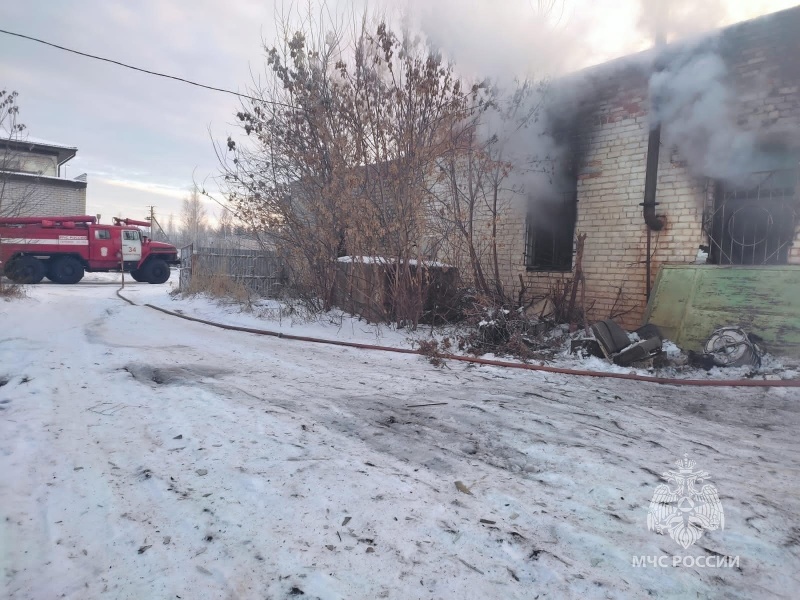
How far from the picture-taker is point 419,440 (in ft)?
8.79

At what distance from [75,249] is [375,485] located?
18.8m

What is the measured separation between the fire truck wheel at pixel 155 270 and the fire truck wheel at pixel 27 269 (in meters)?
3.43

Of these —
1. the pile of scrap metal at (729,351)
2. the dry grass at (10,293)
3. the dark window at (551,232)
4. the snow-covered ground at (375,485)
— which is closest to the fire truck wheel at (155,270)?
the dry grass at (10,293)

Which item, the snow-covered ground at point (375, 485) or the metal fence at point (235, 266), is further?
the metal fence at point (235, 266)

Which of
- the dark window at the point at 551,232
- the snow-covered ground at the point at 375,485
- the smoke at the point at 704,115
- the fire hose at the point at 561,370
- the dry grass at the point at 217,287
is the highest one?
the smoke at the point at 704,115

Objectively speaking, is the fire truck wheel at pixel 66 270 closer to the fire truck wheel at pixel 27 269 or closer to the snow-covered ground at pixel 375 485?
the fire truck wheel at pixel 27 269

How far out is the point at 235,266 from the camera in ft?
41.8

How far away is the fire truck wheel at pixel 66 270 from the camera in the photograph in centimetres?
1627

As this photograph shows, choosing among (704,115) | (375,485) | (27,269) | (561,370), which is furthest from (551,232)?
(27,269)

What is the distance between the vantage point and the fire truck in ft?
49.7

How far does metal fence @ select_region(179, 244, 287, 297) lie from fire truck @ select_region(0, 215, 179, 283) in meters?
5.14

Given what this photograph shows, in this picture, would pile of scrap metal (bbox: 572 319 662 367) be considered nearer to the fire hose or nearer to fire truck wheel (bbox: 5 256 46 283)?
the fire hose

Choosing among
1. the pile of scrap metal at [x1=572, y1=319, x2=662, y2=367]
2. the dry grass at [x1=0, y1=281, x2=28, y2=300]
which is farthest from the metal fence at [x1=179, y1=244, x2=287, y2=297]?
the pile of scrap metal at [x1=572, y1=319, x2=662, y2=367]

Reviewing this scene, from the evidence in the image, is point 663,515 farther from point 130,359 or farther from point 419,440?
point 130,359
